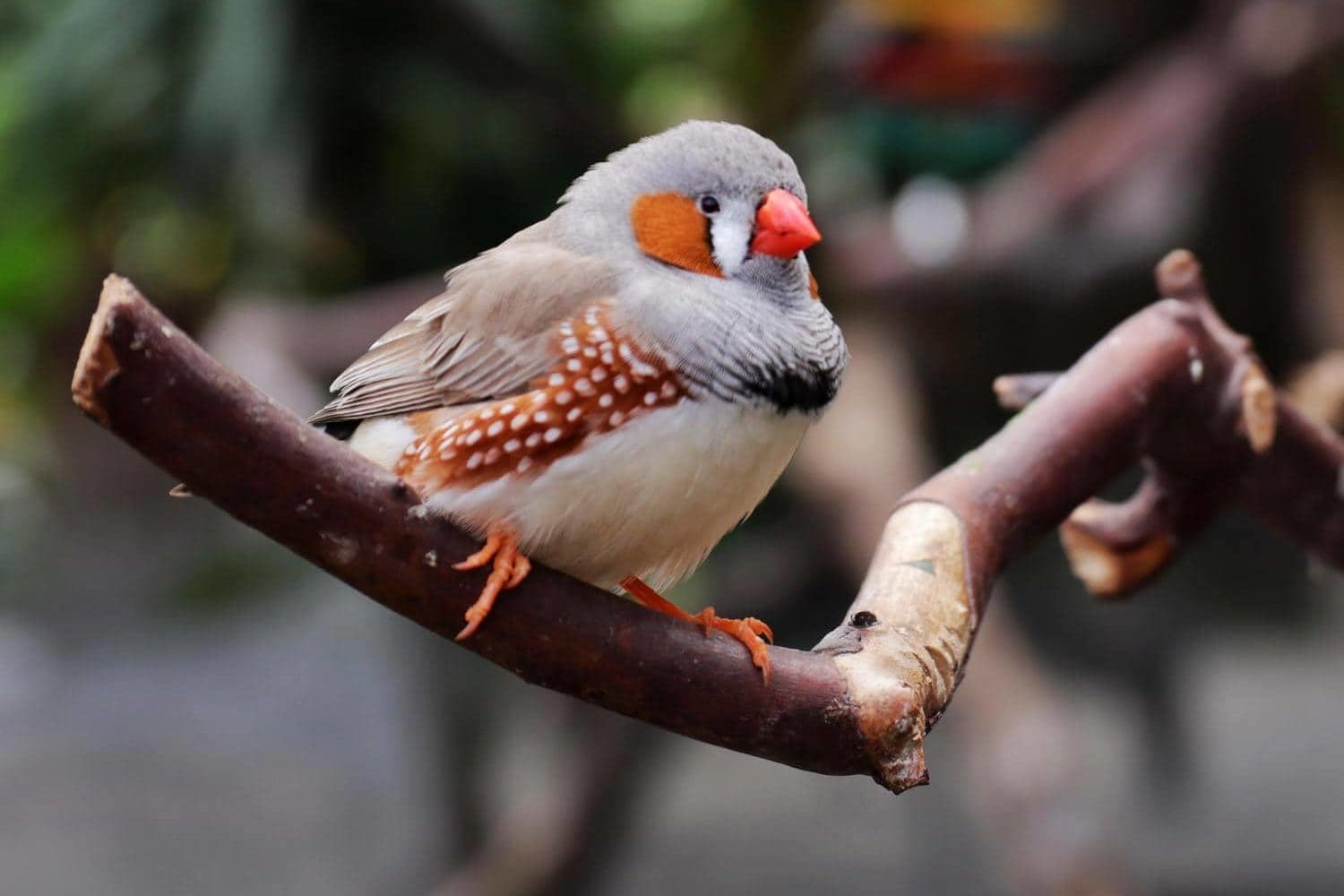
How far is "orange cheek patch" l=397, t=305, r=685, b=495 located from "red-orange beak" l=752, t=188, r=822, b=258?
0.16 meters

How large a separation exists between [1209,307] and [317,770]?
4047 millimetres

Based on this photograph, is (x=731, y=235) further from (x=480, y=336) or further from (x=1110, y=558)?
(x=1110, y=558)

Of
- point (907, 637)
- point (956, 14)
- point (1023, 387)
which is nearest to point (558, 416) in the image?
point (907, 637)

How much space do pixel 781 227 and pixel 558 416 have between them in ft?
0.86

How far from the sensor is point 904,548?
1.41 metres

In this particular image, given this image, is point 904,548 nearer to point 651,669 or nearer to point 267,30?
point 651,669

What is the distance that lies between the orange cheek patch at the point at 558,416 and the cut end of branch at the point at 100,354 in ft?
1.13

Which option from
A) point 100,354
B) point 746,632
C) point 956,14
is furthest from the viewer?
point 956,14

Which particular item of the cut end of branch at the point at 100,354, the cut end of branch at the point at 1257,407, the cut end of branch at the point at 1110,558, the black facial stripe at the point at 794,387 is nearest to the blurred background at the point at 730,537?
the cut end of branch at the point at 1110,558

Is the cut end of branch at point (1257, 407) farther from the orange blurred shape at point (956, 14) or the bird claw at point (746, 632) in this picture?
the orange blurred shape at point (956, 14)

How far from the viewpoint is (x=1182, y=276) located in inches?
66.4

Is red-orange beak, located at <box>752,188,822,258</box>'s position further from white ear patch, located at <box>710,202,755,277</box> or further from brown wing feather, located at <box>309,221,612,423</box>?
brown wing feather, located at <box>309,221,612,423</box>

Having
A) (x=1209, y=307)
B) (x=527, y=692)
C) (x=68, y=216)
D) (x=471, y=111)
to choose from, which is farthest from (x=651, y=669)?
(x=68, y=216)

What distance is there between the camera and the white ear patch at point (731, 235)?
1.28 m
